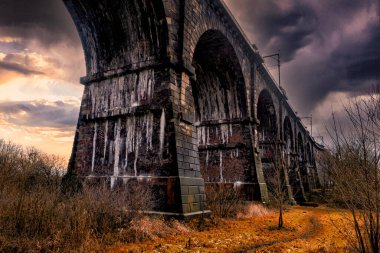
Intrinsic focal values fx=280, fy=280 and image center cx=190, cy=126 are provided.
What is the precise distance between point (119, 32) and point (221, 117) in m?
7.16

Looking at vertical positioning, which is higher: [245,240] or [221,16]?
[221,16]

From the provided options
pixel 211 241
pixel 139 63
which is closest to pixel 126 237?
pixel 211 241

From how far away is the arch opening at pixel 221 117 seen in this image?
13.4 metres

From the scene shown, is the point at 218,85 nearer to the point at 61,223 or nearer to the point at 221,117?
the point at 221,117

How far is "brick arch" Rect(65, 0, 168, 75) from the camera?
798 cm

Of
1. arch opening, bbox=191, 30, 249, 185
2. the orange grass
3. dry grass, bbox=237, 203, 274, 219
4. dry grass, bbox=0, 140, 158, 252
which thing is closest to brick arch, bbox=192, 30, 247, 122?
arch opening, bbox=191, 30, 249, 185

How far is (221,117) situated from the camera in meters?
14.2

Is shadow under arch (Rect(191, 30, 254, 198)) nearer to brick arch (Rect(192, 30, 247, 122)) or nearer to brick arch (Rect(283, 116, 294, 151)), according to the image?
brick arch (Rect(192, 30, 247, 122))

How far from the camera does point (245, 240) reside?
618 cm

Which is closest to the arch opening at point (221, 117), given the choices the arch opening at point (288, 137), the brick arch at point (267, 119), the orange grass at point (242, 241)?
the orange grass at point (242, 241)

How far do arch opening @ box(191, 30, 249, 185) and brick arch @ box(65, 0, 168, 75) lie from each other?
198 inches

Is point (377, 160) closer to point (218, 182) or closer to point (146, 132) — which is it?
point (146, 132)

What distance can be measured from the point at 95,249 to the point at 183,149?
3683mm

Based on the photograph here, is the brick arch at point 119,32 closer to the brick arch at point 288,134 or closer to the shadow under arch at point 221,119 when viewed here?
the shadow under arch at point 221,119
